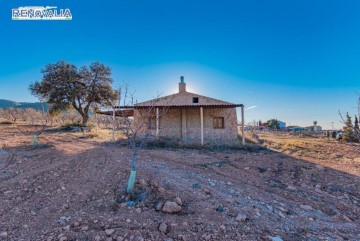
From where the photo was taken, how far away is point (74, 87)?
2541 cm

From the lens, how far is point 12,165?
23.4 feet

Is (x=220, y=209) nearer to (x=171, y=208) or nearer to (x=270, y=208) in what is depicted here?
(x=171, y=208)

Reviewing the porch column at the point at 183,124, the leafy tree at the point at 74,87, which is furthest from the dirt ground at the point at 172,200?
the leafy tree at the point at 74,87

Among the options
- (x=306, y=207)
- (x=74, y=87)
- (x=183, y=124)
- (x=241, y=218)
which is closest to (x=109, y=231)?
(x=241, y=218)

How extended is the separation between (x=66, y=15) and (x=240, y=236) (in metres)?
13.1

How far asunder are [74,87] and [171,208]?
2511 centimetres

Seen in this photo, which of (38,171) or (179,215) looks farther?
(38,171)

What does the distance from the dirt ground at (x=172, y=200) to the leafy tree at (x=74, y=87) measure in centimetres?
1929

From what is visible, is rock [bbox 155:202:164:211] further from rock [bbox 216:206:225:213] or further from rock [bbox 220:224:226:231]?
rock [bbox 220:224:226:231]

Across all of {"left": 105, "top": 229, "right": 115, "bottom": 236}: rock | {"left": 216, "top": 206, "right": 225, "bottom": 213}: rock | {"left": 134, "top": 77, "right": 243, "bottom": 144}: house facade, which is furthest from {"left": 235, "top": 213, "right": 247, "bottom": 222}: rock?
{"left": 134, "top": 77, "right": 243, "bottom": 144}: house facade

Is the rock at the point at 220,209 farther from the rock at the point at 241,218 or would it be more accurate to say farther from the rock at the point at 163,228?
the rock at the point at 163,228

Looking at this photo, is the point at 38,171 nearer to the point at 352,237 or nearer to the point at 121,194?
the point at 121,194

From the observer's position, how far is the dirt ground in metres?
3.56

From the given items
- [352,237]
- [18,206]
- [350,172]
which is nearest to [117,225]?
[18,206]
